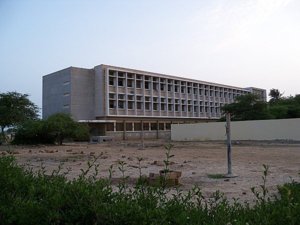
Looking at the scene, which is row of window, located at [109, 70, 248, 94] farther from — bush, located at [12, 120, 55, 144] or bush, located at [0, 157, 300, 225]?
bush, located at [0, 157, 300, 225]

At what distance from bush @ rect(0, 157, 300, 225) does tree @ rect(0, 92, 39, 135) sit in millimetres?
43553

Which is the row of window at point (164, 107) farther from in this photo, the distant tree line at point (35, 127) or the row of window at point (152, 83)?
the distant tree line at point (35, 127)

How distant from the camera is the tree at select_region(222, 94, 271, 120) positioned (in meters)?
60.2

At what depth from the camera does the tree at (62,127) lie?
128 feet

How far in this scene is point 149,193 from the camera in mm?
3775

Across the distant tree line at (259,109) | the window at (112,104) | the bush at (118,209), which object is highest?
the window at (112,104)

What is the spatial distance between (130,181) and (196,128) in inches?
1650

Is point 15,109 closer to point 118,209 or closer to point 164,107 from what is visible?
point 164,107

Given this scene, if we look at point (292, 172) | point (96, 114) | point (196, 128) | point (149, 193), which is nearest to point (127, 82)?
point (96, 114)

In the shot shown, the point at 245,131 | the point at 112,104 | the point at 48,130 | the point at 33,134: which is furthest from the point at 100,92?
the point at 245,131

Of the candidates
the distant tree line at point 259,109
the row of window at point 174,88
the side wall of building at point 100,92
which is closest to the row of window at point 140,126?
the side wall of building at point 100,92

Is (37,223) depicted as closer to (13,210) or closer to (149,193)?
(13,210)

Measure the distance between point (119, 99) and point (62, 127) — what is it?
1186 inches

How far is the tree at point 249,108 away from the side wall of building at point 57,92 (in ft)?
95.9
